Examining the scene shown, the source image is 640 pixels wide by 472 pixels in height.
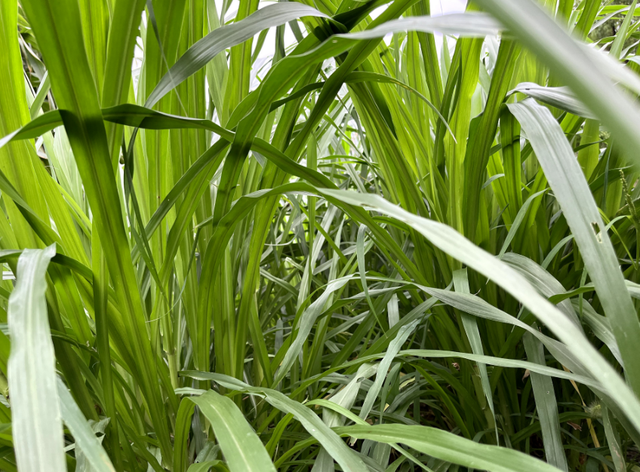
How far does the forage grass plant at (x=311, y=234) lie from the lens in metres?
0.17

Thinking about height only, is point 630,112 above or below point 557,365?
above

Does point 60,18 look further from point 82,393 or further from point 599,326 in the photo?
point 599,326

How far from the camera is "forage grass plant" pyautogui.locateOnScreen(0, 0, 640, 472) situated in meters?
0.17

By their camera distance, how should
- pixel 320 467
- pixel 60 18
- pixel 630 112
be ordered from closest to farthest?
pixel 630 112
pixel 60 18
pixel 320 467

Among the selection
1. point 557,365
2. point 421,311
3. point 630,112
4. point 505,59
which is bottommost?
point 557,365

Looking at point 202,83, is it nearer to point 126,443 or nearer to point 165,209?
point 165,209

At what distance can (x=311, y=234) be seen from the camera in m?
0.56

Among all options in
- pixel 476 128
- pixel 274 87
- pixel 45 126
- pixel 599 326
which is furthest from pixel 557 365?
pixel 45 126

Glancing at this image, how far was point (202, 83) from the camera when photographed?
399mm

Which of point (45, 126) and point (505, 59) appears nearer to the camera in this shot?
point (45, 126)

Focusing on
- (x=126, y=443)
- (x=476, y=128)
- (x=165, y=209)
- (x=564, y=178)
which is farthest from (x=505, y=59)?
(x=126, y=443)

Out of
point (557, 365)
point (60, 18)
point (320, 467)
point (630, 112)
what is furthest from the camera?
point (557, 365)

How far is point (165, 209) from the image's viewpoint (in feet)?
1.02

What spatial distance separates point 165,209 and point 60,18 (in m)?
0.14
